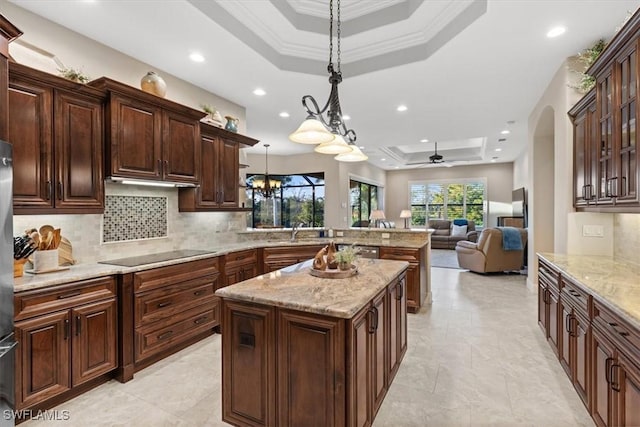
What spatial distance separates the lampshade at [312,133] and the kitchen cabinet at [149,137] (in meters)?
1.55

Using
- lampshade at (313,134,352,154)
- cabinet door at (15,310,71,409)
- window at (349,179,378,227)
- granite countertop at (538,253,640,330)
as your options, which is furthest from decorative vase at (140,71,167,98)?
window at (349,179,378,227)

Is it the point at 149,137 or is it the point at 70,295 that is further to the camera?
the point at 149,137

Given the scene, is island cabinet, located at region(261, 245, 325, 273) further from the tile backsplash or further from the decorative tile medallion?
the decorative tile medallion

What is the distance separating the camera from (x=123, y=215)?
3092 millimetres

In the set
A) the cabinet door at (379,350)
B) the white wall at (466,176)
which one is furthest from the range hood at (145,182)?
the white wall at (466,176)

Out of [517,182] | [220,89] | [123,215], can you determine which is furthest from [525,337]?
[517,182]

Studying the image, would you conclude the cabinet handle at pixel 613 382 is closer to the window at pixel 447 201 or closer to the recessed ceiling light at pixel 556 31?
the recessed ceiling light at pixel 556 31

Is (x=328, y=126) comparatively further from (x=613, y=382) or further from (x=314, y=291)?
(x=613, y=382)

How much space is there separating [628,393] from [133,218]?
3.91 meters

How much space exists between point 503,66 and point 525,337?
299cm

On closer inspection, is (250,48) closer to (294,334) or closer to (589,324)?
(294,334)

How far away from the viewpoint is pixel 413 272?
4.06 metres

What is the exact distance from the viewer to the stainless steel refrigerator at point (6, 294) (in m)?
1.62

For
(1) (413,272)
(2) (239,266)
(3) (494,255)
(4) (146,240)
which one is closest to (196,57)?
(4) (146,240)
